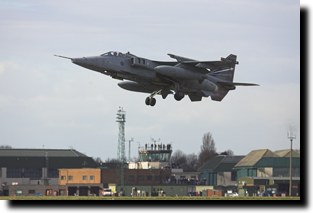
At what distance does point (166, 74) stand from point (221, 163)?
2341 inches

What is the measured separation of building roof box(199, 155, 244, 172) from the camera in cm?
12138

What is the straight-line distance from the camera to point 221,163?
124188 mm

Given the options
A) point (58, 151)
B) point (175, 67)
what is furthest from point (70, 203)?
point (58, 151)

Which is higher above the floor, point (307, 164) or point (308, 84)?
A: point (308, 84)

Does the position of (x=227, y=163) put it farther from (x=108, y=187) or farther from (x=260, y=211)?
(x=260, y=211)

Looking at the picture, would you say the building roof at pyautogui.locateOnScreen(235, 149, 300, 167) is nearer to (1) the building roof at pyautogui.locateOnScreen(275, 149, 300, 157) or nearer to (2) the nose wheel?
(1) the building roof at pyautogui.locateOnScreen(275, 149, 300, 157)

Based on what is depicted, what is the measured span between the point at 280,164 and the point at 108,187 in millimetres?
16199

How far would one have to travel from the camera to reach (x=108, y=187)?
93250 mm

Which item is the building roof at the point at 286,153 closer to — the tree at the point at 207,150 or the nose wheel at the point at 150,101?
the nose wheel at the point at 150,101

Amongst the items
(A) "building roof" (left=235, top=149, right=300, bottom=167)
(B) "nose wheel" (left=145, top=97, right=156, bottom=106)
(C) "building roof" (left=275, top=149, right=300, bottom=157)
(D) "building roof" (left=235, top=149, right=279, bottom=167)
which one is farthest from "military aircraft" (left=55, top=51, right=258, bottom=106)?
(D) "building roof" (left=235, top=149, right=279, bottom=167)

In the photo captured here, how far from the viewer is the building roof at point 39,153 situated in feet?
365

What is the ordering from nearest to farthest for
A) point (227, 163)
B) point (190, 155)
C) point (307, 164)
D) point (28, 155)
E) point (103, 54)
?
point (307, 164) → point (103, 54) → point (28, 155) → point (227, 163) → point (190, 155)

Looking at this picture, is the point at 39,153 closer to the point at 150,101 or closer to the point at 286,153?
the point at 286,153

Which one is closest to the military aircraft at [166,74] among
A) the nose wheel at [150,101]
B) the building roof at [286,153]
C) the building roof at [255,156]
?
the nose wheel at [150,101]
